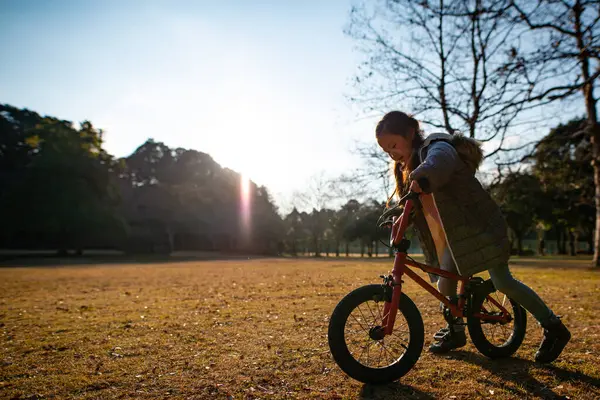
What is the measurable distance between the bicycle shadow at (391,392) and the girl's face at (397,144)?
1564 mm

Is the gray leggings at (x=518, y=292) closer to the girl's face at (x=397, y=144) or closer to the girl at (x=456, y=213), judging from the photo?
the girl at (x=456, y=213)

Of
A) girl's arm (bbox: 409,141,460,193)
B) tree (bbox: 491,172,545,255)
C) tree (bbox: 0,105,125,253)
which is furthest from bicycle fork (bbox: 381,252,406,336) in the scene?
tree (bbox: 491,172,545,255)

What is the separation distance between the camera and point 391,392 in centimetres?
266

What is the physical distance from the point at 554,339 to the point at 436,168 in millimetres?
1551

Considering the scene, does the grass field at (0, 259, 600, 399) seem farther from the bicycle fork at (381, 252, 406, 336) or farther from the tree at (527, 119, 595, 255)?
the tree at (527, 119, 595, 255)

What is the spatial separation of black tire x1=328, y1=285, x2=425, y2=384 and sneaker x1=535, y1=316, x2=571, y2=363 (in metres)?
0.97

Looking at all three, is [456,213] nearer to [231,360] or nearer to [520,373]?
[520,373]

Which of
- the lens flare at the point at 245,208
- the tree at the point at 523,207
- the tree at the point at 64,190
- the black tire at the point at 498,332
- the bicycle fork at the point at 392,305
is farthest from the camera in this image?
the lens flare at the point at 245,208

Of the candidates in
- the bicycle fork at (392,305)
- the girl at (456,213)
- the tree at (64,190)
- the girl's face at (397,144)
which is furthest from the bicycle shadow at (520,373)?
the tree at (64,190)

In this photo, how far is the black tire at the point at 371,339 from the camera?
275cm

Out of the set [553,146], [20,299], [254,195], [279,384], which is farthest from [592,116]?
[254,195]

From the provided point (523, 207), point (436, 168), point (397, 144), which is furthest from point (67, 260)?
point (523, 207)

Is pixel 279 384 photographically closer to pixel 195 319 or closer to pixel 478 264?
pixel 478 264

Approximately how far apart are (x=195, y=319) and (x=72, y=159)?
33050mm
